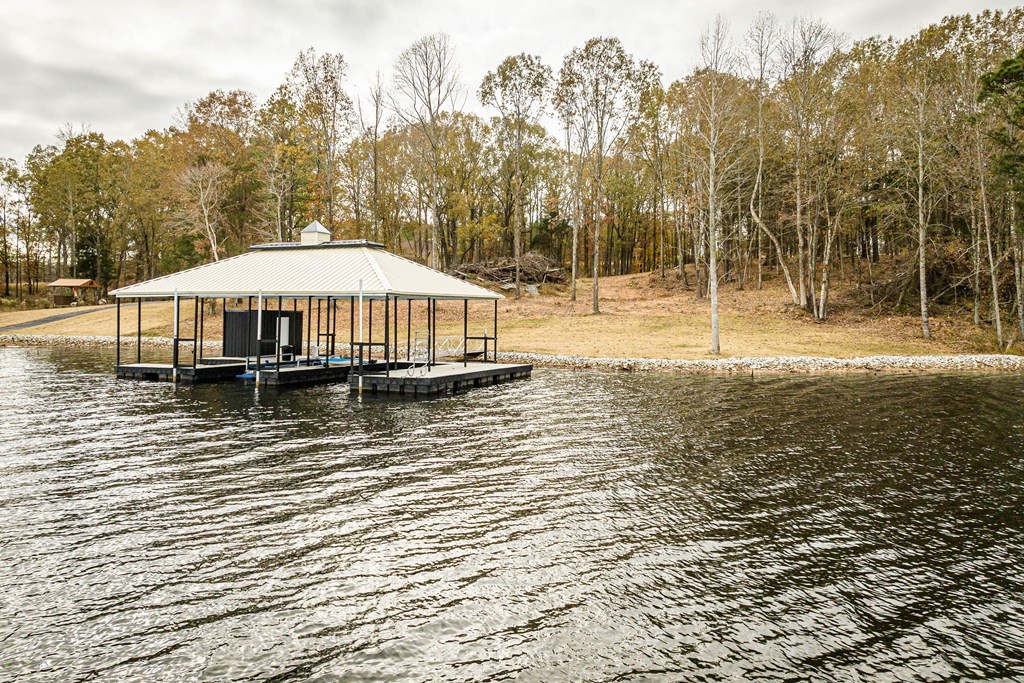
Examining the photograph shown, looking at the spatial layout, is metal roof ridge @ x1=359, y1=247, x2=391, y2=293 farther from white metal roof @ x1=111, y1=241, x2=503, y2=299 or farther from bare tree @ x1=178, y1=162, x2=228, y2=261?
bare tree @ x1=178, y1=162, x2=228, y2=261

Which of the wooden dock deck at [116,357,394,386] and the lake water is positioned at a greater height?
the wooden dock deck at [116,357,394,386]

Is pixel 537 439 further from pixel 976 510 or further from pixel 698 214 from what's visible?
pixel 698 214

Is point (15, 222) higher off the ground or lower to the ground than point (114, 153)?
lower

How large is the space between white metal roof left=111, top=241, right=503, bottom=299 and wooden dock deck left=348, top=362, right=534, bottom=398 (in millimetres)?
2395

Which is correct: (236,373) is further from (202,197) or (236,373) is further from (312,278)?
(202,197)

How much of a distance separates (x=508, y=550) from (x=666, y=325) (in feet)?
86.9

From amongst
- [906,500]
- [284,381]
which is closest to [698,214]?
[284,381]

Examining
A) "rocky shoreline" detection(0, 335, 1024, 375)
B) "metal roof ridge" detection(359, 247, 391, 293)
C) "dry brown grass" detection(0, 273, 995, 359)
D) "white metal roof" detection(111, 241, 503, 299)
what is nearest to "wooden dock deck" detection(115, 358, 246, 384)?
"white metal roof" detection(111, 241, 503, 299)

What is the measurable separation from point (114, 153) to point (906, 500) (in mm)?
64605

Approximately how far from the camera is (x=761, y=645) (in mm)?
4555

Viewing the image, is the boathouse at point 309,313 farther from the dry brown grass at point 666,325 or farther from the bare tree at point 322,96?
the bare tree at point 322,96

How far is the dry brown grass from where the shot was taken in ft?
83.7

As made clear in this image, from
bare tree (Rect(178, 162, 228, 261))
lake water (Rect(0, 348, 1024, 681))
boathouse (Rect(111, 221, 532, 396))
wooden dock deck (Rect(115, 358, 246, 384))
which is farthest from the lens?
bare tree (Rect(178, 162, 228, 261))

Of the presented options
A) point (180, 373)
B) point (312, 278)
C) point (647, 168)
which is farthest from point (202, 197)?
point (647, 168)
